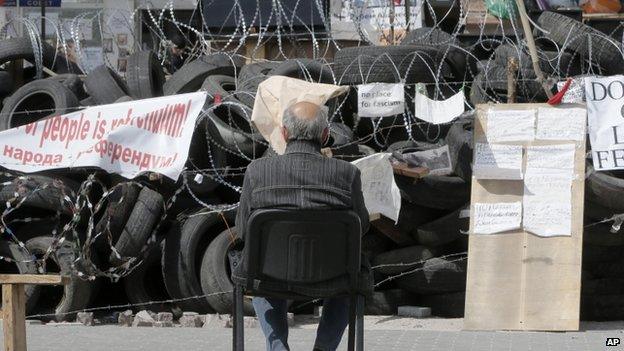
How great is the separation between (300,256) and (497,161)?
4.63 metres

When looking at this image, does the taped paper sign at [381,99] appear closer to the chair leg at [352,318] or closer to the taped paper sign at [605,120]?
the taped paper sign at [605,120]

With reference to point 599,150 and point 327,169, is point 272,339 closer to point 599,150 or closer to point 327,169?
point 327,169

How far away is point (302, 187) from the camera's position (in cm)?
605

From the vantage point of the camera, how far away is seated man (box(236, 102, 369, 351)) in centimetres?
605

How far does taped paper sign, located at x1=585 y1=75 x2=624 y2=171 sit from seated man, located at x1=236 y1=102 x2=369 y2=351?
15.1ft

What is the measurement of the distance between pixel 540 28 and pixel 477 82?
87cm

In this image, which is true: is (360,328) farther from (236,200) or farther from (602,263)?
(236,200)

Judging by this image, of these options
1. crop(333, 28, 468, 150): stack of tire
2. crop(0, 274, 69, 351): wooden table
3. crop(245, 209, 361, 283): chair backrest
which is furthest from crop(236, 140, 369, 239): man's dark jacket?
crop(333, 28, 468, 150): stack of tire

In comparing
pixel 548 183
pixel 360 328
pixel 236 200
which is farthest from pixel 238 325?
pixel 236 200

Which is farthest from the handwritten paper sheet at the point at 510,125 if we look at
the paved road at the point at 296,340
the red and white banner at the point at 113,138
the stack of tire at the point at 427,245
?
the red and white banner at the point at 113,138

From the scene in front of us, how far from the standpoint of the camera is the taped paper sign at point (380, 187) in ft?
34.3

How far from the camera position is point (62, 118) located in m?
10.8

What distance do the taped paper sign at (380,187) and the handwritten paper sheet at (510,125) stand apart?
93 centimetres

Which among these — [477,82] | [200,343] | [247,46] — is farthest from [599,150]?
[247,46]
